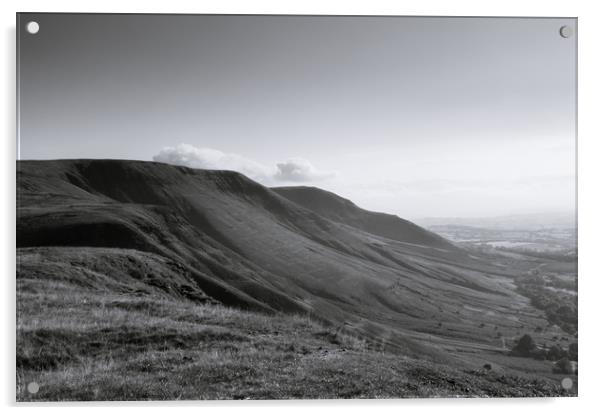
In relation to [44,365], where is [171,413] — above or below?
below

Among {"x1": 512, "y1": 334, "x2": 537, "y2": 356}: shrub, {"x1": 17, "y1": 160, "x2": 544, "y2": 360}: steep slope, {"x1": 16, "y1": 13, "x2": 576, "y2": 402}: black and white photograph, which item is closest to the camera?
{"x1": 16, "y1": 13, "x2": 576, "y2": 402}: black and white photograph

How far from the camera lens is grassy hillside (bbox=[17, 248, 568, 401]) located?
6738 mm

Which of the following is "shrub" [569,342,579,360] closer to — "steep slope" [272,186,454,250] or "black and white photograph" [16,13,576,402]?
"black and white photograph" [16,13,576,402]

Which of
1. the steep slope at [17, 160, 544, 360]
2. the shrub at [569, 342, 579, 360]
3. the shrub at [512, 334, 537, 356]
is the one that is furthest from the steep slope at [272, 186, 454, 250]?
the shrub at [569, 342, 579, 360]

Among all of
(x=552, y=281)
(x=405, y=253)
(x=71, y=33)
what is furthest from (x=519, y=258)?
(x=71, y=33)

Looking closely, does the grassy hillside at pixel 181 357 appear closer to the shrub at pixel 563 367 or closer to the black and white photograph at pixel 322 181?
the black and white photograph at pixel 322 181

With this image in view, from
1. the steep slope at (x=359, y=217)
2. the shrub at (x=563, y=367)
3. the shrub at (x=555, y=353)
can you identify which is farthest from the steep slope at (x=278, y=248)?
the shrub at (x=563, y=367)

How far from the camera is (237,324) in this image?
7.62m

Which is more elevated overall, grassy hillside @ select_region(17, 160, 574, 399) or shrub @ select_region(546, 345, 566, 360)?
grassy hillside @ select_region(17, 160, 574, 399)

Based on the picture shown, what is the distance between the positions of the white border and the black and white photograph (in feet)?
0.55

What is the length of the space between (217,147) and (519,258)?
6.14 meters

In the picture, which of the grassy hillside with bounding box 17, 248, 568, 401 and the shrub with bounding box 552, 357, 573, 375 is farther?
the shrub with bounding box 552, 357, 573, 375

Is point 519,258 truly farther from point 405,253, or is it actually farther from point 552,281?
point 405,253
